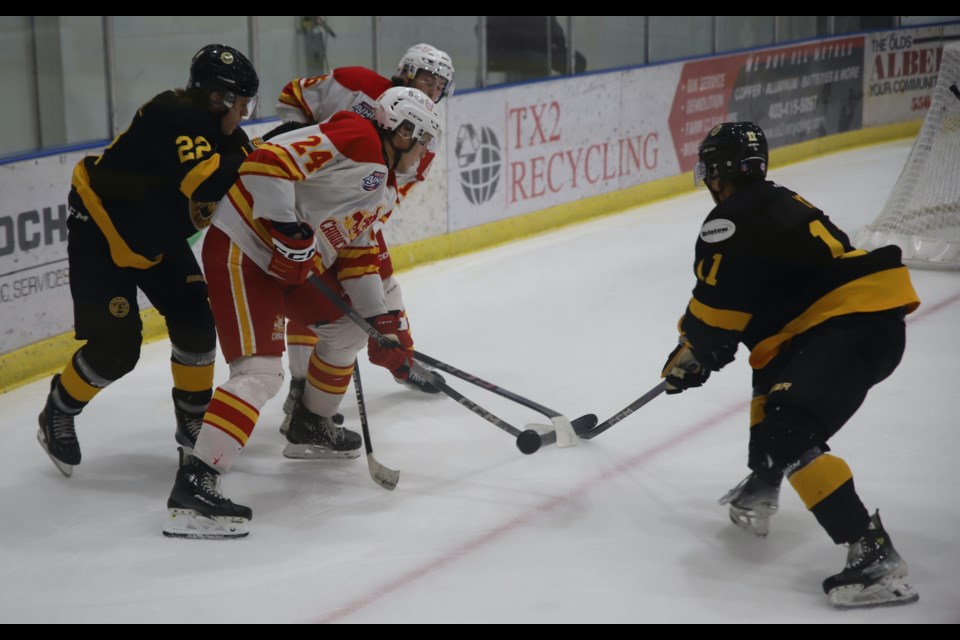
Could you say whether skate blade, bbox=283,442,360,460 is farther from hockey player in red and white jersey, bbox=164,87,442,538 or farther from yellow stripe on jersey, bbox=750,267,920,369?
yellow stripe on jersey, bbox=750,267,920,369

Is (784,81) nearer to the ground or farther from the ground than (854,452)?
farther from the ground

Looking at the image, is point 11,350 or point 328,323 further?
point 11,350

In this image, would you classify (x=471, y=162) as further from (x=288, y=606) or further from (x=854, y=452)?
(x=288, y=606)

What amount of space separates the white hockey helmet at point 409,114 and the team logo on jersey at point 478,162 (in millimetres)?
2811

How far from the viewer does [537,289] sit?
501 centimetres

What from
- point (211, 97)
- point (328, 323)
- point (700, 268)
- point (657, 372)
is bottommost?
point (657, 372)

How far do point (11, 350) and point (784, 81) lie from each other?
5654 mm

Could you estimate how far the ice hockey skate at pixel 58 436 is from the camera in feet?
9.84

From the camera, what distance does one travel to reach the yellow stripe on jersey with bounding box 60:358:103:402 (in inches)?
116

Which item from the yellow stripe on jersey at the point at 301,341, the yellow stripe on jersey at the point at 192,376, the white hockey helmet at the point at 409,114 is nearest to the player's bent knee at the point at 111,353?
the yellow stripe on jersey at the point at 192,376

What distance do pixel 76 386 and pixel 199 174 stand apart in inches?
25.3

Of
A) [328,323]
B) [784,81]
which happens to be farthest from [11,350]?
[784,81]

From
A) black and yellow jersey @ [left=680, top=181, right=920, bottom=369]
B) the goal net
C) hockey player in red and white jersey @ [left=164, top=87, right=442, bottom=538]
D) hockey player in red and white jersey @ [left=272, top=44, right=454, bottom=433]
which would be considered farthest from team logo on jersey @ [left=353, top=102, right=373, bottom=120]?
the goal net

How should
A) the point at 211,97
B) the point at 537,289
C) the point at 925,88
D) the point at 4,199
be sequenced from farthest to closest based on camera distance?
the point at 925,88, the point at 537,289, the point at 4,199, the point at 211,97
